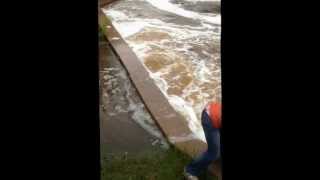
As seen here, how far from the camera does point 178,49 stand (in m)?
11.2

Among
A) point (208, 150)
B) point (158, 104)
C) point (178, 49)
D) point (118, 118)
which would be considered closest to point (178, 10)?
point (178, 49)

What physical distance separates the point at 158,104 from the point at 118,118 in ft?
2.32

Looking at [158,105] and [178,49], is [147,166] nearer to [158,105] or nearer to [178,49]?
[158,105]

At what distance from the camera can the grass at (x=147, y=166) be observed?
18.0 feet

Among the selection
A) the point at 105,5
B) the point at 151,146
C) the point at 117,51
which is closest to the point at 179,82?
the point at 117,51

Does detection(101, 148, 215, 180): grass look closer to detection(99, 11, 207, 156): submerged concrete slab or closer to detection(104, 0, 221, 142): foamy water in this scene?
detection(99, 11, 207, 156): submerged concrete slab

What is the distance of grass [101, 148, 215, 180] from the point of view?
5488 mm

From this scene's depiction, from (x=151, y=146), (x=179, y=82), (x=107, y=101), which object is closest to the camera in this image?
(x=151, y=146)

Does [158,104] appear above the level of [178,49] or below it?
above

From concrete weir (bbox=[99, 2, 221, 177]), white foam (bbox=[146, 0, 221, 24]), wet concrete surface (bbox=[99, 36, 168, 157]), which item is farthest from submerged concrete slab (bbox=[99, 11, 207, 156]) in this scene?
white foam (bbox=[146, 0, 221, 24])

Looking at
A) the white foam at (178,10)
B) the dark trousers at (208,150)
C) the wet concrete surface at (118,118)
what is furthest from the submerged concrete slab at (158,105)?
the white foam at (178,10)
